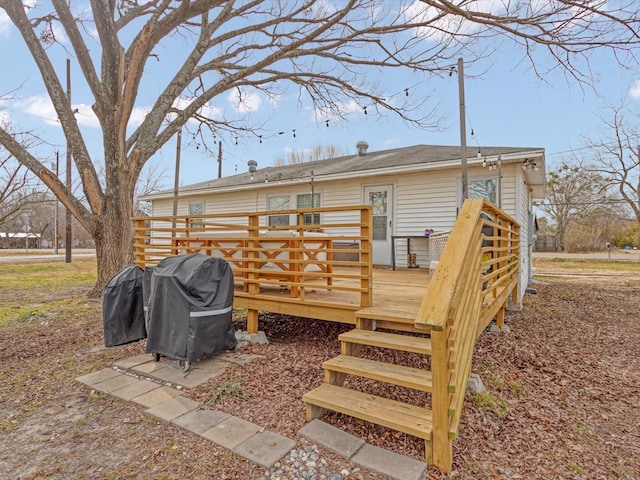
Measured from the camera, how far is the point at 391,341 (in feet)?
8.63

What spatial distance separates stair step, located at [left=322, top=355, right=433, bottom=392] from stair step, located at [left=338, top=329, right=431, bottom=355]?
0.14 m

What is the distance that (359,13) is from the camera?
6.88m

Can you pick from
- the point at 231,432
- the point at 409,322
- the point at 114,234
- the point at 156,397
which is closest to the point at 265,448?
the point at 231,432

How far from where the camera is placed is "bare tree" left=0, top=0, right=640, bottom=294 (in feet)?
17.4

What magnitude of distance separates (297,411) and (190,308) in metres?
1.34

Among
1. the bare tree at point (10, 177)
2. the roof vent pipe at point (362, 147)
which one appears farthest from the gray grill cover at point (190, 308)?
the bare tree at point (10, 177)

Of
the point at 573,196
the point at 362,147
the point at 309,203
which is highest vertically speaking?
the point at 573,196

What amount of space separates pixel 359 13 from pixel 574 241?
86.3 feet

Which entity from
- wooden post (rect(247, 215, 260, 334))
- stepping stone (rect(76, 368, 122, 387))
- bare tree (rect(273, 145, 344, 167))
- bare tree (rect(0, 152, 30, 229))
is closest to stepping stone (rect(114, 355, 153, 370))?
stepping stone (rect(76, 368, 122, 387))

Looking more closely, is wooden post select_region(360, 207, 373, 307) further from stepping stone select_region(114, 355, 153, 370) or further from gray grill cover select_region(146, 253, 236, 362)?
stepping stone select_region(114, 355, 153, 370)

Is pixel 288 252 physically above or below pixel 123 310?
above

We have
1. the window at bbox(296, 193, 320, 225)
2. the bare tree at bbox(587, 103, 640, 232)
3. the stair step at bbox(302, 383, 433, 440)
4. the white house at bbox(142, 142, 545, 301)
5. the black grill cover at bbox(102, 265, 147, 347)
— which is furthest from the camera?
the bare tree at bbox(587, 103, 640, 232)

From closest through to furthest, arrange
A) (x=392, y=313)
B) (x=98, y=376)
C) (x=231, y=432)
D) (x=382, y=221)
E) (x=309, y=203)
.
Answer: (x=231, y=432), (x=392, y=313), (x=98, y=376), (x=382, y=221), (x=309, y=203)

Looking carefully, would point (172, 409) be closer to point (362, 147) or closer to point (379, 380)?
point (379, 380)
